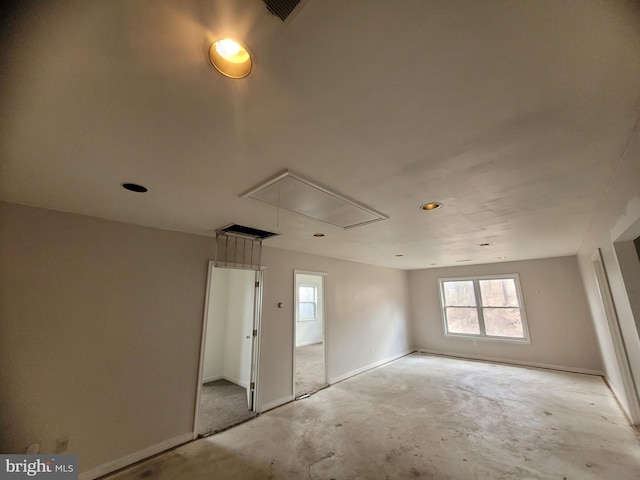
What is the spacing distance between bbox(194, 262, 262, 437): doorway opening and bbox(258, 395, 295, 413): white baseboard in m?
0.12

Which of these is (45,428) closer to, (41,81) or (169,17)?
(41,81)

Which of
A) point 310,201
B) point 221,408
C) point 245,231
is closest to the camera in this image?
point 310,201

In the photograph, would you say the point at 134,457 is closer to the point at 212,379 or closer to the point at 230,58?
the point at 212,379

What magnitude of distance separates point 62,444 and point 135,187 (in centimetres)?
235

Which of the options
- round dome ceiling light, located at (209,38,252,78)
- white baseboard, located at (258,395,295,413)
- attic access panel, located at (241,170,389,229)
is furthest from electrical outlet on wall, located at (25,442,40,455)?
round dome ceiling light, located at (209,38,252,78)

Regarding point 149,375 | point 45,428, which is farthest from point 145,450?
point 45,428

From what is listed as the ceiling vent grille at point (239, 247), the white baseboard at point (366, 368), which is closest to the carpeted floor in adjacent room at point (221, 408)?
the white baseboard at point (366, 368)

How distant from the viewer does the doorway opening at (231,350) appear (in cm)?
354

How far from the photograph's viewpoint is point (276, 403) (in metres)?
3.68

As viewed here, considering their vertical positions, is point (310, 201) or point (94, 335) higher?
point (310, 201)

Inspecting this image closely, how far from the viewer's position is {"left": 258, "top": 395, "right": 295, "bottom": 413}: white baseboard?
350 centimetres

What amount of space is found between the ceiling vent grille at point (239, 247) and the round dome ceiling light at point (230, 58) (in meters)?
2.14

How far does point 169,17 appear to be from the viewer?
769mm

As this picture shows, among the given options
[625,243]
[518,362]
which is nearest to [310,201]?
[625,243]
